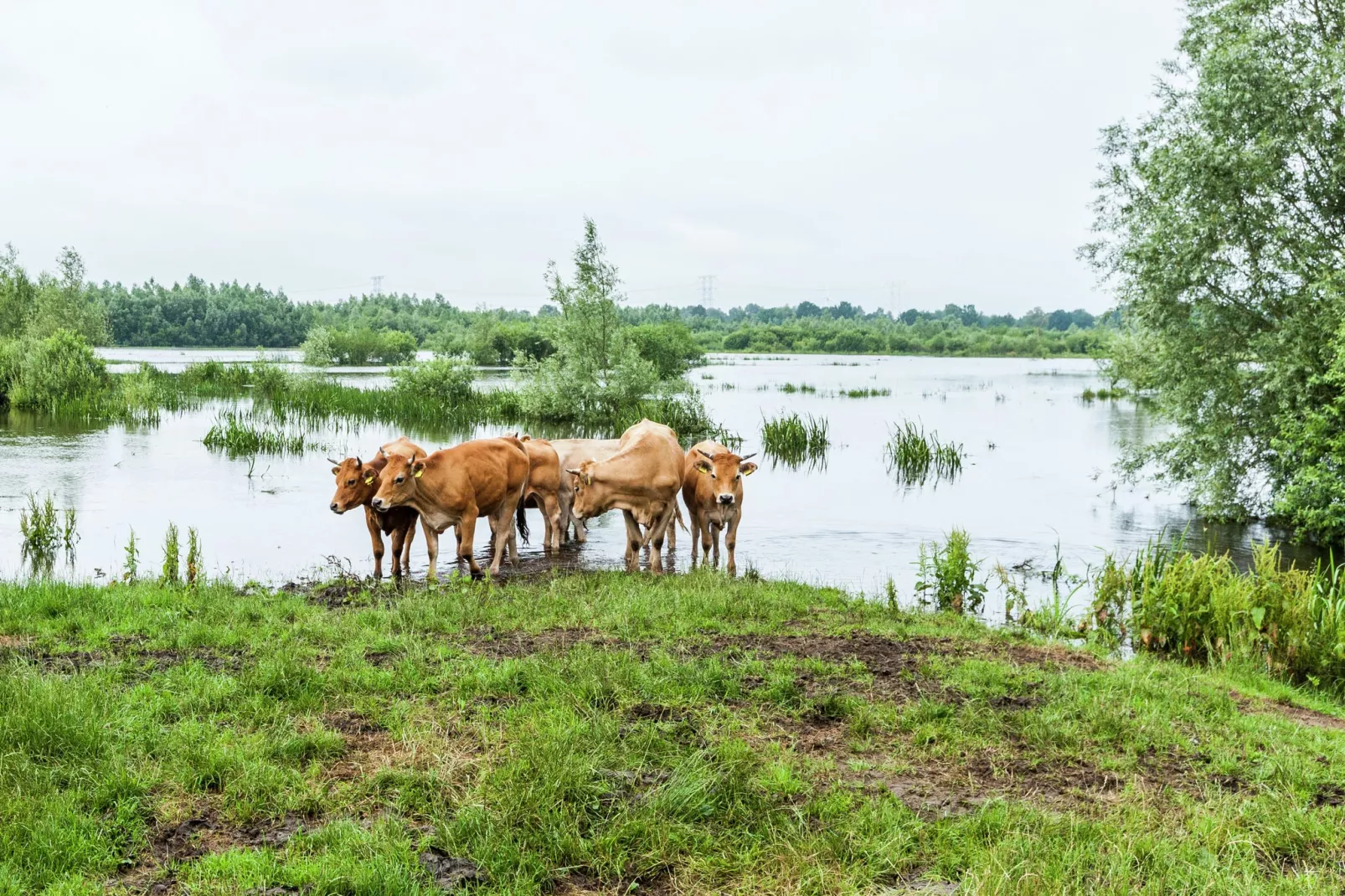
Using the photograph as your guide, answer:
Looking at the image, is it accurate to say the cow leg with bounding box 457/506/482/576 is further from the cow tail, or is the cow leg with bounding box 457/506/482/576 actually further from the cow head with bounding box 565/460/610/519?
the cow tail

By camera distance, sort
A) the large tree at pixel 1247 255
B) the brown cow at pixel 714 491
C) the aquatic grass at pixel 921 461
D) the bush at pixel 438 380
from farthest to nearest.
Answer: the bush at pixel 438 380 < the aquatic grass at pixel 921 461 < the large tree at pixel 1247 255 < the brown cow at pixel 714 491

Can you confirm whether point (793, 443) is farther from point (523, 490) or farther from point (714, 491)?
point (714, 491)

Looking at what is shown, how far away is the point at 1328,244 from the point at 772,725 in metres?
17.7

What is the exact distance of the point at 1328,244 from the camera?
18.3 meters

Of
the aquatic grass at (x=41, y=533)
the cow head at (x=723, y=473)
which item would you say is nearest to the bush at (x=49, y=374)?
the aquatic grass at (x=41, y=533)

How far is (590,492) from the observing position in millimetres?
12625

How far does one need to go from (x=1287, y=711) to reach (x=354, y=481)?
32.4 feet

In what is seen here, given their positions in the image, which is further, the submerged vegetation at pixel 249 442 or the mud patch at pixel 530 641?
the submerged vegetation at pixel 249 442

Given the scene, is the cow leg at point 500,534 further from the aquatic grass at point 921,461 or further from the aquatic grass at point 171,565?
the aquatic grass at point 921,461

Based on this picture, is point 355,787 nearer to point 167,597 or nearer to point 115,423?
point 167,597

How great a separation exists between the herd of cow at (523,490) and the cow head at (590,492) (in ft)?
0.04

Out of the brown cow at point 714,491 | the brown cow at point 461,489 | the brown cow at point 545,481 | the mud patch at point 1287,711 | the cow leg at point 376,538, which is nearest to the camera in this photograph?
the mud patch at point 1287,711

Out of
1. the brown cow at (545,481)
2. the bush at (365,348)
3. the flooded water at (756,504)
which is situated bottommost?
the flooded water at (756,504)

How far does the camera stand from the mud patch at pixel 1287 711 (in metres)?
7.54
